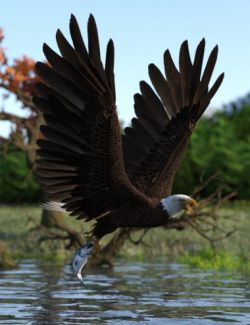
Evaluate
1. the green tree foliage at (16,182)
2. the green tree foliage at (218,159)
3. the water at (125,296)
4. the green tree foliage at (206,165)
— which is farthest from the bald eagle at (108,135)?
the green tree foliage at (16,182)

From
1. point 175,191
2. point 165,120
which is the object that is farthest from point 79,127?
point 175,191

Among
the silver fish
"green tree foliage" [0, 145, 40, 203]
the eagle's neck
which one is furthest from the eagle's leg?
"green tree foliage" [0, 145, 40, 203]

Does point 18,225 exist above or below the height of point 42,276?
above

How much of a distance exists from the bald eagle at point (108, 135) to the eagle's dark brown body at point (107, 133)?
1 cm

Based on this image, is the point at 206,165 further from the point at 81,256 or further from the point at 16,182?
the point at 81,256

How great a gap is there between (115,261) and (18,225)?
5908 mm

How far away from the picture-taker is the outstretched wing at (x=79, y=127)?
8266 millimetres

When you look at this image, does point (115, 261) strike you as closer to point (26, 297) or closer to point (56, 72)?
point (26, 297)

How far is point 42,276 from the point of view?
47.9ft

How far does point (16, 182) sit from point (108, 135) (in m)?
26.7

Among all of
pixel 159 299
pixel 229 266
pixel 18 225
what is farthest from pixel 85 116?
pixel 18 225

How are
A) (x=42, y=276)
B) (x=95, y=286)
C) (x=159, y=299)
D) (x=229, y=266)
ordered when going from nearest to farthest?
(x=159, y=299), (x=95, y=286), (x=42, y=276), (x=229, y=266)

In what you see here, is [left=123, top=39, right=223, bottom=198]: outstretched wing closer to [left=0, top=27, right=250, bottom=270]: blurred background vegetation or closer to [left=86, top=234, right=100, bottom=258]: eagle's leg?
[left=86, top=234, right=100, bottom=258]: eagle's leg

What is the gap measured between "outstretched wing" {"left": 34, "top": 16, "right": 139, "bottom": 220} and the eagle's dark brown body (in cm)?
1
